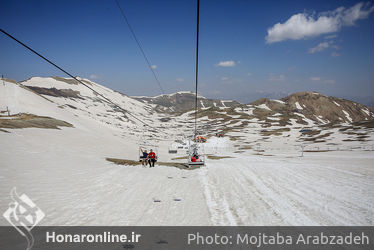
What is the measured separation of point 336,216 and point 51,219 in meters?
12.5

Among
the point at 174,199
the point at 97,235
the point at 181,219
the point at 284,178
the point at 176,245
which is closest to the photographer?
the point at 176,245

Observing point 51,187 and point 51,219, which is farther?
point 51,187

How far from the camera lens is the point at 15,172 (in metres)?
14.1

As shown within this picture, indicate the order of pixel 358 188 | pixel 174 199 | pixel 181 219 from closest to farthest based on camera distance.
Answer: pixel 181 219 < pixel 174 199 < pixel 358 188

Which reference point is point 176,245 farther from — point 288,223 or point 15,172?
point 15,172

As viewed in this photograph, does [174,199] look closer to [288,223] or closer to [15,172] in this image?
[288,223]

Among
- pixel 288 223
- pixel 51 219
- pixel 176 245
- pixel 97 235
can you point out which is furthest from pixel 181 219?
pixel 51 219

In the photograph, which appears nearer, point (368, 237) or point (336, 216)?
point (368, 237)

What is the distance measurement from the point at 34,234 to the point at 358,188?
18.6 m

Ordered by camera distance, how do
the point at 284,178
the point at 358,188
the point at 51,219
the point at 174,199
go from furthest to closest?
1. the point at 284,178
2. the point at 358,188
3. the point at 174,199
4. the point at 51,219

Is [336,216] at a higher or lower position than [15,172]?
lower

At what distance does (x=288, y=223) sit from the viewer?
8.62 m

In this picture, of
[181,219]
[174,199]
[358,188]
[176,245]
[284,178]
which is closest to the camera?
[176,245]

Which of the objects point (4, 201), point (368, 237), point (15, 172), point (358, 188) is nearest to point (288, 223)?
point (368, 237)
